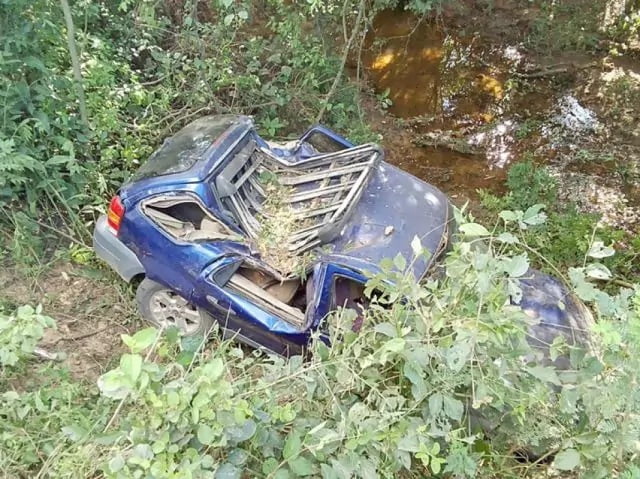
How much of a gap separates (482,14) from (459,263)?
29.5 feet

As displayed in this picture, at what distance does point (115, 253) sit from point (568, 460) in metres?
3.75

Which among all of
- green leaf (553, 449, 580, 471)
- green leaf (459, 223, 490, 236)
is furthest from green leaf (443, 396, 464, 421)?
green leaf (459, 223, 490, 236)

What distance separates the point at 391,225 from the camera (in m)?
4.48

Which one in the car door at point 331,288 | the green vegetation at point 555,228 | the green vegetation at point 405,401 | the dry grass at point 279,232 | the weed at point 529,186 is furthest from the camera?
the weed at point 529,186

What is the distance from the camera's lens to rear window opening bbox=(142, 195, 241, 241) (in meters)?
4.55

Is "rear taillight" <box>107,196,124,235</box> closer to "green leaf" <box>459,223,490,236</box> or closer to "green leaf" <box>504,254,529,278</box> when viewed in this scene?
"green leaf" <box>459,223,490,236</box>

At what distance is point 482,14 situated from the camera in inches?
404

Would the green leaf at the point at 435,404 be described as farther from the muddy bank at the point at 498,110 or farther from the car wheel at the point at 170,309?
the muddy bank at the point at 498,110

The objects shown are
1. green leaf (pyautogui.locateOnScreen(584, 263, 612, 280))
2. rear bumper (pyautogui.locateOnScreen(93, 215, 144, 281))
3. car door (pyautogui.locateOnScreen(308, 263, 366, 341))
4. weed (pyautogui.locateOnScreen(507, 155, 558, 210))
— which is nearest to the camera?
green leaf (pyautogui.locateOnScreen(584, 263, 612, 280))

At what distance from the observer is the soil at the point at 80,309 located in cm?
477

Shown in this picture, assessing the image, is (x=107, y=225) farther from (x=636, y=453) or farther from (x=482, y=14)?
(x=482, y=14)

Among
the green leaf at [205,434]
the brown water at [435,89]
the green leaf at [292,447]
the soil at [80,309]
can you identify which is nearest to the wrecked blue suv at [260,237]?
the soil at [80,309]

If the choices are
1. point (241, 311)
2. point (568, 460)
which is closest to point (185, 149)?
point (241, 311)

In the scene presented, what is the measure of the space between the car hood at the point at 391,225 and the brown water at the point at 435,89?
9.19 feet
